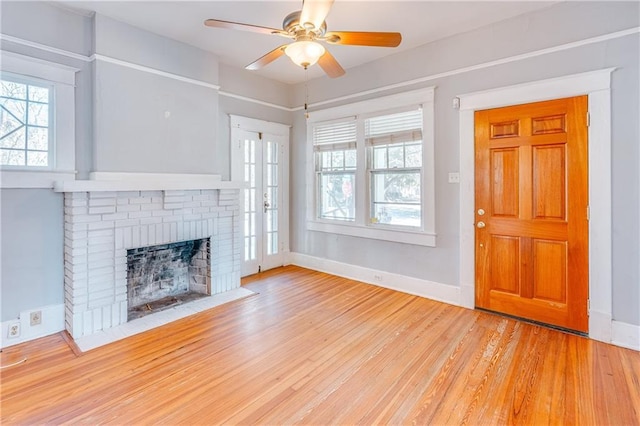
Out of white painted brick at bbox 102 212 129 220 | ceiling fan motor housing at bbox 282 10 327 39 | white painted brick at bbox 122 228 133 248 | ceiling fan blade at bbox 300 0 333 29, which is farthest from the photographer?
white painted brick at bbox 122 228 133 248

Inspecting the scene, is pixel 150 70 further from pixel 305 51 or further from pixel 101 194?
pixel 305 51

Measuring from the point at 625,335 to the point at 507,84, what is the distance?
245 centimetres

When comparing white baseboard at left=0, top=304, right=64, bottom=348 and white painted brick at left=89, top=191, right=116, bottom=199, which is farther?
white painted brick at left=89, top=191, right=116, bottom=199

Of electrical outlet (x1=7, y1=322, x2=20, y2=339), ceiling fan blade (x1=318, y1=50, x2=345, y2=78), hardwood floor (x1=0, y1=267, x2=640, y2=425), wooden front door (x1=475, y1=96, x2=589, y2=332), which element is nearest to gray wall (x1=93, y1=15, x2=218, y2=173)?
electrical outlet (x1=7, y1=322, x2=20, y2=339)

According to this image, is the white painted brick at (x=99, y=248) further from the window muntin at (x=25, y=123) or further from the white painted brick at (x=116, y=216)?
the window muntin at (x=25, y=123)

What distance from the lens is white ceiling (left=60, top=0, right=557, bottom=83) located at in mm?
2953

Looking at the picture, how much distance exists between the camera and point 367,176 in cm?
443

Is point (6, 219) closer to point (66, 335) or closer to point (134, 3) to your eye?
point (66, 335)

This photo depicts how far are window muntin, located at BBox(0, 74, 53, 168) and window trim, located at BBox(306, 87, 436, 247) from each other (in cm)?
316

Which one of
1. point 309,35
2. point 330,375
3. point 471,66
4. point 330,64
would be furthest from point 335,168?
point 330,375

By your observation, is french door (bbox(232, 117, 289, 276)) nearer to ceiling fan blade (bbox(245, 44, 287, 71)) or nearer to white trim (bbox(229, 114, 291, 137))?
white trim (bbox(229, 114, 291, 137))

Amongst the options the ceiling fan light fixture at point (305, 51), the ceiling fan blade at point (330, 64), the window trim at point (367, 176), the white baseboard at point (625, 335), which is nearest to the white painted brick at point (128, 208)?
the ceiling fan light fixture at point (305, 51)

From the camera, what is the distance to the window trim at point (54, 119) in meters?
2.75

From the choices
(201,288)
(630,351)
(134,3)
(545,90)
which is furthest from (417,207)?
(134,3)
